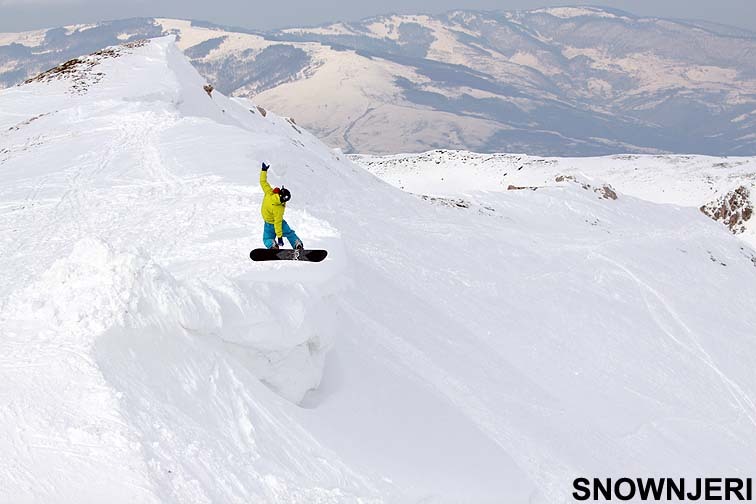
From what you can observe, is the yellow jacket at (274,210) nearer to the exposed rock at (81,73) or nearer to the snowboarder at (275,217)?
the snowboarder at (275,217)

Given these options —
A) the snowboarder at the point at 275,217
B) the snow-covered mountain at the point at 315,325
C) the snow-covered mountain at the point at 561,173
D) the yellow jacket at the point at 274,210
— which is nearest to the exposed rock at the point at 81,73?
the snow-covered mountain at the point at 315,325

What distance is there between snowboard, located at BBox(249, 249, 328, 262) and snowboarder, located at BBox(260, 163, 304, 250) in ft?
0.61

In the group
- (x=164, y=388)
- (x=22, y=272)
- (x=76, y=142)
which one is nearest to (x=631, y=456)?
(x=164, y=388)

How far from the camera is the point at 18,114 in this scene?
3216cm

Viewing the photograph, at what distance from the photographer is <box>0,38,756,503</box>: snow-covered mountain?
344 inches

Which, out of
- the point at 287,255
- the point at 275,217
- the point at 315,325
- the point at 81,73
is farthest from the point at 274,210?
the point at 81,73

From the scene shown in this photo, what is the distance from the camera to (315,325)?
40.4 feet

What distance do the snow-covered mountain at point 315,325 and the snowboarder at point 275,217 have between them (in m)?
0.71

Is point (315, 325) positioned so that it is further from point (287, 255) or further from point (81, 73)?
point (81, 73)

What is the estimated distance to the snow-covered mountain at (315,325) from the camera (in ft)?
28.7

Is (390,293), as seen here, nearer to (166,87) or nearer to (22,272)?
(22,272)

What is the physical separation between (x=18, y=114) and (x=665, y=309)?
30.3 m

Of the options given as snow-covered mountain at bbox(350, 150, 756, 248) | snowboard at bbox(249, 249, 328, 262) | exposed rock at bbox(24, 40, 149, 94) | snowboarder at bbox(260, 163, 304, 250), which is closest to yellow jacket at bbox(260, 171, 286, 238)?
snowboarder at bbox(260, 163, 304, 250)

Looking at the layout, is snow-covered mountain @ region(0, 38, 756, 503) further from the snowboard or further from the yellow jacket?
the yellow jacket
